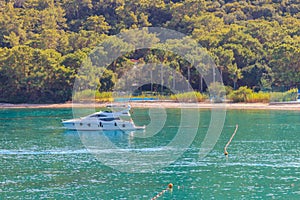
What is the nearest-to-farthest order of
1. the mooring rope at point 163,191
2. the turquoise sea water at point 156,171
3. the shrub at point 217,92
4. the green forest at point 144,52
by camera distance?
the mooring rope at point 163,191
the turquoise sea water at point 156,171
the shrub at point 217,92
the green forest at point 144,52

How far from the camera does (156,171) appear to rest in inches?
2023

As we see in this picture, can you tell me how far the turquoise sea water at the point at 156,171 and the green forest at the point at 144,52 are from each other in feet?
127

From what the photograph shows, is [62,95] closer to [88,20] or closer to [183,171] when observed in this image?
[88,20]

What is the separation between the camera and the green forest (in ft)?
387

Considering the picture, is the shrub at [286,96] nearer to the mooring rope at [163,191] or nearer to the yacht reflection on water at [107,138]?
the yacht reflection on water at [107,138]

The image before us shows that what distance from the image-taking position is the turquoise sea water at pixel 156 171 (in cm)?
4438

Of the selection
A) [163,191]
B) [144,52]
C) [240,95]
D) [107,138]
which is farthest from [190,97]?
[163,191]

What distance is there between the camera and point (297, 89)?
110m

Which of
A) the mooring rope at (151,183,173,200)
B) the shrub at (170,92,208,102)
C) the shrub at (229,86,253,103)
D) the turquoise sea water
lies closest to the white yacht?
the turquoise sea water

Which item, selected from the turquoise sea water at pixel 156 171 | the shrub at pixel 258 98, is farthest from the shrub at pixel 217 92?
the turquoise sea water at pixel 156 171

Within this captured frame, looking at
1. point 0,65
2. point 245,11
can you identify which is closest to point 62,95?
point 0,65

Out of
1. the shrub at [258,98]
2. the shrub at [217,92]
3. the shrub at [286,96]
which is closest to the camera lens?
the shrub at [286,96]

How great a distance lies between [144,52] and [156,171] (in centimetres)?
7775

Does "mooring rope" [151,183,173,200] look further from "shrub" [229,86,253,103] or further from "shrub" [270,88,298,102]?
"shrub" [229,86,253,103]
